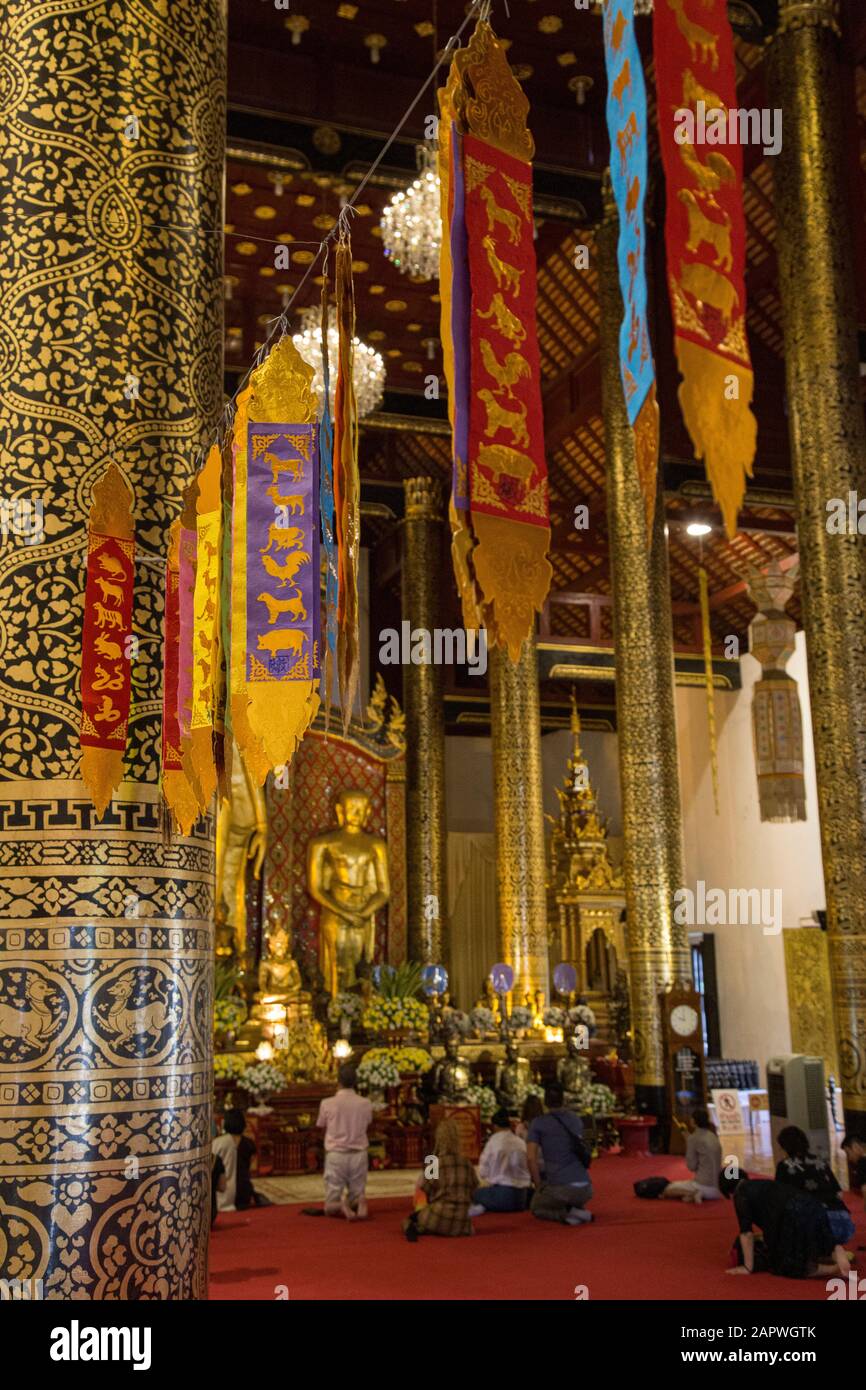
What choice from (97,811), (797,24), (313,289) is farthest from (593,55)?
(97,811)

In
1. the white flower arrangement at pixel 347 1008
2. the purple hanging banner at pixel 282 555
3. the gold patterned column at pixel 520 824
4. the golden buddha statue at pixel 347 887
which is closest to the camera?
the purple hanging banner at pixel 282 555

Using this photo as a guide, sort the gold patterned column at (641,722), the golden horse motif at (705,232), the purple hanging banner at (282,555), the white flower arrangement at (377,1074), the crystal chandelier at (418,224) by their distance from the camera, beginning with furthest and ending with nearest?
the gold patterned column at (641,722) → the white flower arrangement at (377,1074) → the crystal chandelier at (418,224) → the purple hanging banner at (282,555) → the golden horse motif at (705,232)

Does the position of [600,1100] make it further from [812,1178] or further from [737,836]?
[737,836]

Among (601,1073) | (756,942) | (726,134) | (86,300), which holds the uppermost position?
(726,134)

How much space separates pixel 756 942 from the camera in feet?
50.8

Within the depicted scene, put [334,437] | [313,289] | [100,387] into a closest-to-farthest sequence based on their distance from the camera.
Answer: [100,387] → [334,437] → [313,289]

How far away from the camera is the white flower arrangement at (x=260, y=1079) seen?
8.55 metres

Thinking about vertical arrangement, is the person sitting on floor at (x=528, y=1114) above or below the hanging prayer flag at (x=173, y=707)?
below

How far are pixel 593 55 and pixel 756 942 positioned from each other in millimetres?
10205

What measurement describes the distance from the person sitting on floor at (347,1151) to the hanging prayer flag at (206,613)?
14.4 feet

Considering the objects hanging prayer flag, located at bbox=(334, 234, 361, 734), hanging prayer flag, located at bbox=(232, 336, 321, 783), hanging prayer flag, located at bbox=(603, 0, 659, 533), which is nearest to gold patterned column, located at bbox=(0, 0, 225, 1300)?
hanging prayer flag, located at bbox=(232, 336, 321, 783)

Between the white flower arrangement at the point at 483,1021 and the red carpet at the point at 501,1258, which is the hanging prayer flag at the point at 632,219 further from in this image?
the white flower arrangement at the point at 483,1021

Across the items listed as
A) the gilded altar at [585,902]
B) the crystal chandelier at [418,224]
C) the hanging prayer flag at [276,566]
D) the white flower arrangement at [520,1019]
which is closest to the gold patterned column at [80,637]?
the hanging prayer flag at [276,566]
